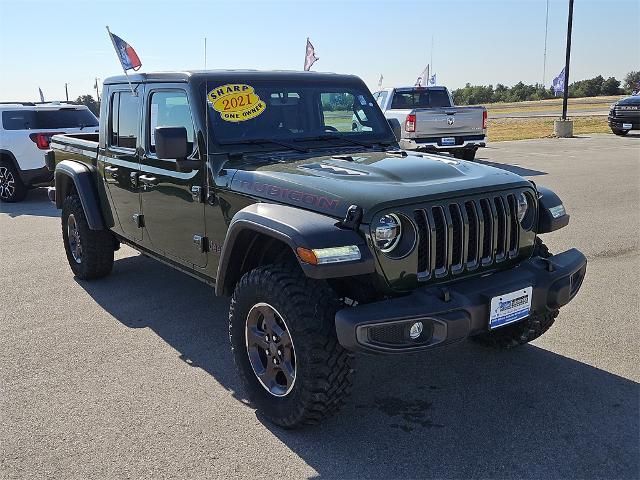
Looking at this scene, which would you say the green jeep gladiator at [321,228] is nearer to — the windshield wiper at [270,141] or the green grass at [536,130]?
the windshield wiper at [270,141]

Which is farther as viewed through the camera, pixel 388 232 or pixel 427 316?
pixel 388 232

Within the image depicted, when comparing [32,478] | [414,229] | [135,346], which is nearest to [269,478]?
[32,478]

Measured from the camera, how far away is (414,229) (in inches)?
121

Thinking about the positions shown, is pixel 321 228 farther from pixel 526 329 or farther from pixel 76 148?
pixel 76 148

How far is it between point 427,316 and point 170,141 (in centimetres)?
189

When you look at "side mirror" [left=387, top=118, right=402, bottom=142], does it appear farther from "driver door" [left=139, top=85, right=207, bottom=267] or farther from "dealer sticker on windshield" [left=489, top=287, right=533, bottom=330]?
"dealer sticker on windshield" [left=489, top=287, right=533, bottom=330]

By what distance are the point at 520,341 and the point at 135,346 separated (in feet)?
8.72

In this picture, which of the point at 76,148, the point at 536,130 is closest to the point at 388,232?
the point at 76,148

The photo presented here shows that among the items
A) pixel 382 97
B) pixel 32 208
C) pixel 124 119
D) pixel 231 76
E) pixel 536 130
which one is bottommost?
pixel 32 208

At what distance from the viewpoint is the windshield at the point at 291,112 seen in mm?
4070

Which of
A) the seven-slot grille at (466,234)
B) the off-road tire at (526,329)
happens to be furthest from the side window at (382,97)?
the seven-slot grille at (466,234)

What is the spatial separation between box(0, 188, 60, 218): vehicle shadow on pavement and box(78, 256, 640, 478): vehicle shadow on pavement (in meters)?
6.10

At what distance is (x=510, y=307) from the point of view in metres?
3.16

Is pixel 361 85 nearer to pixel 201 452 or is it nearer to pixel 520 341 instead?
pixel 520 341
